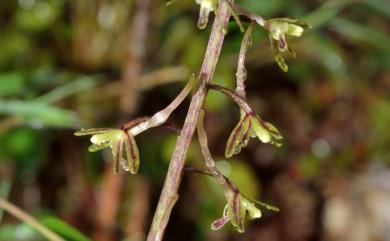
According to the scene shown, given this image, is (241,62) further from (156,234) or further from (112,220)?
(112,220)

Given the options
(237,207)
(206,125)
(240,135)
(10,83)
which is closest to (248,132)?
(240,135)

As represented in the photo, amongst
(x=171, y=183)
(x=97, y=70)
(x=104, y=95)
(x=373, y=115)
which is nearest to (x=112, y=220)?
(x=104, y=95)

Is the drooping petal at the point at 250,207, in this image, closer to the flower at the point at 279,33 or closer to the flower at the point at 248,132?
the flower at the point at 248,132

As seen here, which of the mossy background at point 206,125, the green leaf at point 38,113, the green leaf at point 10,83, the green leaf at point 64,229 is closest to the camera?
the green leaf at point 64,229

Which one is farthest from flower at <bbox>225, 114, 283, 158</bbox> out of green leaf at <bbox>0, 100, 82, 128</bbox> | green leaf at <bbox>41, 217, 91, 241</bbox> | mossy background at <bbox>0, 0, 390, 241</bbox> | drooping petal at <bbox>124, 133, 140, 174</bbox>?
mossy background at <bbox>0, 0, 390, 241</bbox>

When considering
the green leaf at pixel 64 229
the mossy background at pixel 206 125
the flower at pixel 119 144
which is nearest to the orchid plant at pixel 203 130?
the flower at pixel 119 144

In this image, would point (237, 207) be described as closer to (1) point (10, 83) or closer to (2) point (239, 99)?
(2) point (239, 99)

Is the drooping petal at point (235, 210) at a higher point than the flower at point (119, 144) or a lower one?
lower
